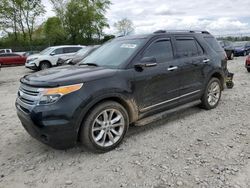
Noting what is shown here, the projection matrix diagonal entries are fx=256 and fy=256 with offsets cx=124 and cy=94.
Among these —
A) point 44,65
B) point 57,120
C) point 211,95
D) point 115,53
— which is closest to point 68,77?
point 57,120

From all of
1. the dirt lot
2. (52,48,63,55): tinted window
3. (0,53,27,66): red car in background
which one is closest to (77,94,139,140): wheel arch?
the dirt lot

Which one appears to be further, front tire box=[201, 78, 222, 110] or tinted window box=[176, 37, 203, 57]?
front tire box=[201, 78, 222, 110]

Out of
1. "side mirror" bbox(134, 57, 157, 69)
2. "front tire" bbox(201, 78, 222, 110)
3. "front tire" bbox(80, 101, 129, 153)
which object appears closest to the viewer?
"front tire" bbox(80, 101, 129, 153)

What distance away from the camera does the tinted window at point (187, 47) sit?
4.82 metres

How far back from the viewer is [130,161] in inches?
140

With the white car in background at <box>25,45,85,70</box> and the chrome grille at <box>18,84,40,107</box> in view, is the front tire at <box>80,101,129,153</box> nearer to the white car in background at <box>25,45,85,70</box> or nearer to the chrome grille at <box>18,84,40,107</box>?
the chrome grille at <box>18,84,40,107</box>

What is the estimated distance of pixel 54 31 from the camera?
37938 mm

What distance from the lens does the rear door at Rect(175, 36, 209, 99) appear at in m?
4.79

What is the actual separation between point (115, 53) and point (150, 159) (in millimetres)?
1921

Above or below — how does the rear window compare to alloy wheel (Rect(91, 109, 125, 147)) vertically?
above

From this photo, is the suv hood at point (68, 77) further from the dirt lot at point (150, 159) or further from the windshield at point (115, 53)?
the dirt lot at point (150, 159)

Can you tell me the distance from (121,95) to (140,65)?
580mm


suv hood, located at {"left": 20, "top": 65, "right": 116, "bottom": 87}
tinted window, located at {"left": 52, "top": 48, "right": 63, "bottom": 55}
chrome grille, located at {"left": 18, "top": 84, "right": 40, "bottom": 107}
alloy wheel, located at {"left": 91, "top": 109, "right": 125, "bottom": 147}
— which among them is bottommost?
alloy wheel, located at {"left": 91, "top": 109, "right": 125, "bottom": 147}

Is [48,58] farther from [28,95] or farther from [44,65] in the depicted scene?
[28,95]
